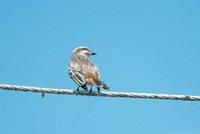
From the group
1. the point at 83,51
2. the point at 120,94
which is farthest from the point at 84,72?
the point at 120,94

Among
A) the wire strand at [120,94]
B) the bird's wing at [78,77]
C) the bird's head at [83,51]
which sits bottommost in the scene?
the wire strand at [120,94]

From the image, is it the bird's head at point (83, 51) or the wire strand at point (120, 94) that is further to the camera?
the bird's head at point (83, 51)

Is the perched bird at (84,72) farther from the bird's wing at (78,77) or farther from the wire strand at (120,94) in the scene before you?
the wire strand at (120,94)

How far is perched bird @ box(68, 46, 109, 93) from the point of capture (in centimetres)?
1104

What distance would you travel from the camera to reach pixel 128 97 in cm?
882

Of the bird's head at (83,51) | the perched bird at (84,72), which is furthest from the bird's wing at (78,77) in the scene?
the bird's head at (83,51)

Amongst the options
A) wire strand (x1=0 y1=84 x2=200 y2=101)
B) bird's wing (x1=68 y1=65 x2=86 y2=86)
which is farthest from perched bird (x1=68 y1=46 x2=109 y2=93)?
wire strand (x1=0 y1=84 x2=200 y2=101)

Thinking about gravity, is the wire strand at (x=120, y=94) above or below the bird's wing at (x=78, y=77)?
below

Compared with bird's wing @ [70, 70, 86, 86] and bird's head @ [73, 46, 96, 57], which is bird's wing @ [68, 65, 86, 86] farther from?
bird's head @ [73, 46, 96, 57]

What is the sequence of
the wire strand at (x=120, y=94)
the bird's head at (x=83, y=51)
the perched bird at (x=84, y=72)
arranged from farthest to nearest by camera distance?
the bird's head at (x=83, y=51) < the perched bird at (x=84, y=72) < the wire strand at (x=120, y=94)

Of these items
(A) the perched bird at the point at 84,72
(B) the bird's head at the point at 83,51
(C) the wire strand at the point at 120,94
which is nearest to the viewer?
(C) the wire strand at the point at 120,94

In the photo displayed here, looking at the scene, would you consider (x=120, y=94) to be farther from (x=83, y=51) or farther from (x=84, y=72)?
(x=83, y=51)

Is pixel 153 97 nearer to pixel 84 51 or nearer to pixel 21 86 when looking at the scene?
pixel 21 86

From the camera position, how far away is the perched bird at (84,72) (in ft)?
36.2
